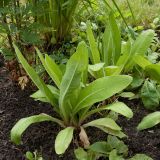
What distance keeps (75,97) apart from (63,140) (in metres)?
0.21

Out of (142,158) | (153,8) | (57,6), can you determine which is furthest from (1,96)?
(153,8)

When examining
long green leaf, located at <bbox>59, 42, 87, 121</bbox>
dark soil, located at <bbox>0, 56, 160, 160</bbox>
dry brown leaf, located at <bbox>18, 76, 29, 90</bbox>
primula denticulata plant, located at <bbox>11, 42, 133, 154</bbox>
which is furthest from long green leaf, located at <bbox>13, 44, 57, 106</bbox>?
dry brown leaf, located at <bbox>18, 76, 29, 90</bbox>

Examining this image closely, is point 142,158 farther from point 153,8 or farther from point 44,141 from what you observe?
point 153,8

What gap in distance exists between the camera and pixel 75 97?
1.81 meters

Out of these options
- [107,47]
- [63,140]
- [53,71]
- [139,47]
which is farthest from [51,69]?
[139,47]

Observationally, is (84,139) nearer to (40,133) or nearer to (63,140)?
(63,140)

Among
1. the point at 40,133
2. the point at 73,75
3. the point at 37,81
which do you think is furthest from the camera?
the point at 40,133

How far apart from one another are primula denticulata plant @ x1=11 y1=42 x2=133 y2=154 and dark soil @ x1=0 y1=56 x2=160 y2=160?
0.09 meters

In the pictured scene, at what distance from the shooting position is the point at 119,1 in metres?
3.56

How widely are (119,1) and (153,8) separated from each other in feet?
1.04

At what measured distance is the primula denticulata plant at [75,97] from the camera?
5.54 feet

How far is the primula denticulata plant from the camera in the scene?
66.4 inches

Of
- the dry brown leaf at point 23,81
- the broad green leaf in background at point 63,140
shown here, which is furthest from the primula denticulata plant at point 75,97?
the dry brown leaf at point 23,81

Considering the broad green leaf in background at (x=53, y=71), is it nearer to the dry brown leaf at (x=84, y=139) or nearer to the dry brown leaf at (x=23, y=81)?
the dry brown leaf at (x=84, y=139)
